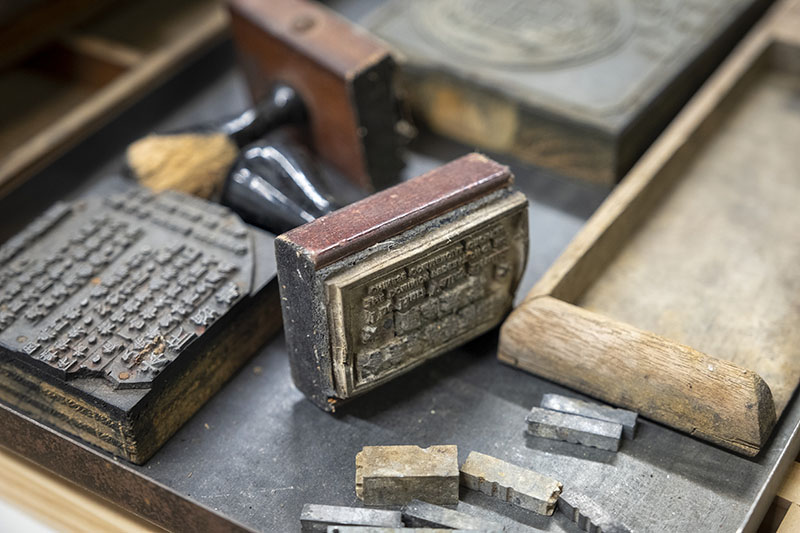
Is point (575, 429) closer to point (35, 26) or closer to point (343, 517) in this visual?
point (343, 517)

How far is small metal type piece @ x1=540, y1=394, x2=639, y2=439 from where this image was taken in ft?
5.60

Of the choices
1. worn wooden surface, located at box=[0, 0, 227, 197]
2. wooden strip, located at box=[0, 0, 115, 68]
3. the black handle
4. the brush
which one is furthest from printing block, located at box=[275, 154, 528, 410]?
wooden strip, located at box=[0, 0, 115, 68]

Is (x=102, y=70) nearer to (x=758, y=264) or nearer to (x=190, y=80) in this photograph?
(x=190, y=80)

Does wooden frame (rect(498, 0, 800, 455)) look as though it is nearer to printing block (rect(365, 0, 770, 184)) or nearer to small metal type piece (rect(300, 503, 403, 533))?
printing block (rect(365, 0, 770, 184))

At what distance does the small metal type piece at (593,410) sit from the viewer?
1.71 m

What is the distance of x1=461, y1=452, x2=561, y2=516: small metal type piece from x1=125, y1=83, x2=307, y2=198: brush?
0.91 m

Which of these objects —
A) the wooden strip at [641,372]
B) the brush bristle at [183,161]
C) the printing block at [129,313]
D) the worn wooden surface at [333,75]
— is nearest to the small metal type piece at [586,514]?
the wooden strip at [641,372]

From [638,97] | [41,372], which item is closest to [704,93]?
[638,97]

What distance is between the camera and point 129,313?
1.77 m

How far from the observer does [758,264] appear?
6.87ft

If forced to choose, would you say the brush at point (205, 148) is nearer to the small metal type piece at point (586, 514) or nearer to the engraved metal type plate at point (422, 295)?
the engraved metal type plate at point (422, 295)

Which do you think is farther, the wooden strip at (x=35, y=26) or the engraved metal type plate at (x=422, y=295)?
the wooden strip at (x=35, y=26)

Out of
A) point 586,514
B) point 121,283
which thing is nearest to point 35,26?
point 121,283

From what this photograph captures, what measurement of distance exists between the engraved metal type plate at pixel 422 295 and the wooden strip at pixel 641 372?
9cm
